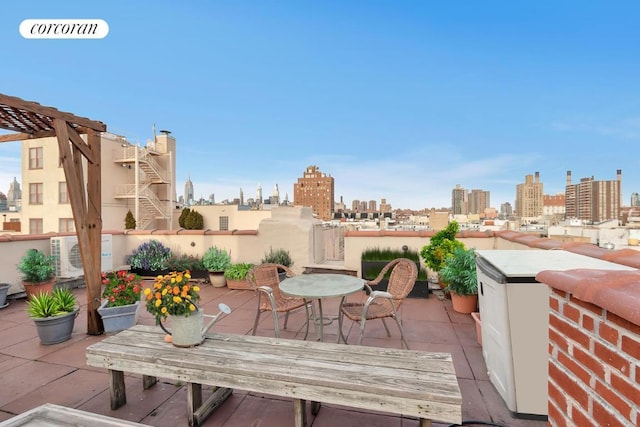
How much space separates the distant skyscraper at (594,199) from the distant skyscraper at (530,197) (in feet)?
16.8

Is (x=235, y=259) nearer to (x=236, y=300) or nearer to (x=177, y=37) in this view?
(x=236, y=300)

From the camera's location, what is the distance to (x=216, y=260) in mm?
7094

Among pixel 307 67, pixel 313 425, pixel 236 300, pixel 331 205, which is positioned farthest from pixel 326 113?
pixel 331 205

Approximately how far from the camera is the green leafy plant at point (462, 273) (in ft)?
15.7

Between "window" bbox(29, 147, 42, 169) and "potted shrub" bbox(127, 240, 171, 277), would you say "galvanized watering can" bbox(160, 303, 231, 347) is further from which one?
"window" bbox(29, 147, 42, 169)

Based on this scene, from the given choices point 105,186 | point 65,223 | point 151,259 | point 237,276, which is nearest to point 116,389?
point 237,276

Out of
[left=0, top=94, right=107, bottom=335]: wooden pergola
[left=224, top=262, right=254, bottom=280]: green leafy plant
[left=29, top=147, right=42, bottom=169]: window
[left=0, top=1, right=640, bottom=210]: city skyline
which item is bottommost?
[left=224, top=262, right=254, bottom=280]: green leafy plant

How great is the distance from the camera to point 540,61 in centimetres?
1020

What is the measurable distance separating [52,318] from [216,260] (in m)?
3.32

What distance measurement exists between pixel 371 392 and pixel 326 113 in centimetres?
2042

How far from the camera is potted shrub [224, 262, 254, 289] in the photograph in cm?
681

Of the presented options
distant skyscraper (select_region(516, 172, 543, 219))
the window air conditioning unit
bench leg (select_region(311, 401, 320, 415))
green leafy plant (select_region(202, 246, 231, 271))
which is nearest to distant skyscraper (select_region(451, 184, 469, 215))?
distant skyscraper (select_region(516, 172, 543, 219))

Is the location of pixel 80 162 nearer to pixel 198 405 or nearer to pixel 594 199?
pixel 198 405

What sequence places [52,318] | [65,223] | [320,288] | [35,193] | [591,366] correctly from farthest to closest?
[35,193]
[65,223]
[52,318]
[320,288]
[591,366]
